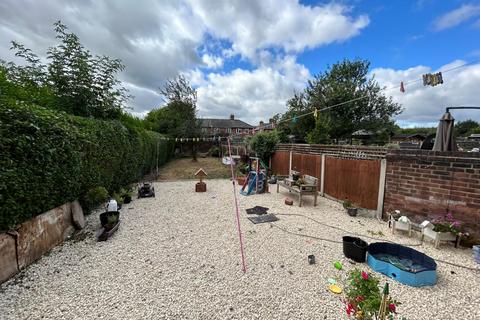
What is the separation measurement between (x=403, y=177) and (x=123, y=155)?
761 centimetres

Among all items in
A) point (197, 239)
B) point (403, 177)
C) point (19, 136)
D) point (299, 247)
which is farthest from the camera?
point (403, 177)

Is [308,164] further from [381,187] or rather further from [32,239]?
[32,239]

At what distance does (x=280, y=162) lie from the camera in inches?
402

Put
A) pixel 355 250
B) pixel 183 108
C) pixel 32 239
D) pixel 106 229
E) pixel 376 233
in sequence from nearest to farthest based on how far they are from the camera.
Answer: pixel 32 239 < pixel 355 250 < pixel 106 229 < pixel 376 233 < pixel 183 108

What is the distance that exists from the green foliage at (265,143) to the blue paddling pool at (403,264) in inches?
318

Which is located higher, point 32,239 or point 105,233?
point 32,239

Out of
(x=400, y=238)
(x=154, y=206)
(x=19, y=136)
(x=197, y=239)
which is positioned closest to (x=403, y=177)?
(x=400, y=238)

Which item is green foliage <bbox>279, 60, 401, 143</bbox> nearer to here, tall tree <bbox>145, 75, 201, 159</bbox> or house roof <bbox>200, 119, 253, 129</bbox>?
tall tree <bbox>145, 75, 201, 159</bbox>

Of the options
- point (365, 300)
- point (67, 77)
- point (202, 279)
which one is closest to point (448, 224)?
point (365, 300)

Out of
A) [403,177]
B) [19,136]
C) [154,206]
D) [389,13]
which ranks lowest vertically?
[154,206]

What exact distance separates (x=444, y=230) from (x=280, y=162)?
275 inches

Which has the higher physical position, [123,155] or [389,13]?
[389,13]

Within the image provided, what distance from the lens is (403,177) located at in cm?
444

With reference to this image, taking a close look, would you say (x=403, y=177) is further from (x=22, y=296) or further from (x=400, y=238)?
(x=22, y=296)
